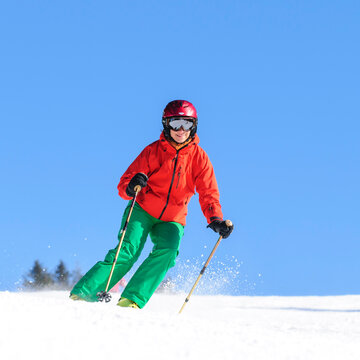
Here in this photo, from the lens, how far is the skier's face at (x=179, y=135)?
6.01m

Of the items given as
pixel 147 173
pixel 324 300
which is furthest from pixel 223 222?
pixel 324 300

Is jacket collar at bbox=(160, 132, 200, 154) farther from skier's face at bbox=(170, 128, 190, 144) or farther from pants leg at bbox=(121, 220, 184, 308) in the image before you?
pants leg at bbox=(121, 220, 184, 308)

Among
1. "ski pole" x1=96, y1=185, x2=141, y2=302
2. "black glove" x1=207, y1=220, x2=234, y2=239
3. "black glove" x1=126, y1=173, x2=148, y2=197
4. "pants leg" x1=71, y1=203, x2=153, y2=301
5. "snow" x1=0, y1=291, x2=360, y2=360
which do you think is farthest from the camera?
"black glove" x1=207, y1=220, x2=234, y2=239

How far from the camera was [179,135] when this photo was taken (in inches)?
237

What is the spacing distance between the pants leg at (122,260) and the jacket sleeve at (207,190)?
1.92 feet

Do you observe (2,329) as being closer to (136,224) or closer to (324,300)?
(136,224)

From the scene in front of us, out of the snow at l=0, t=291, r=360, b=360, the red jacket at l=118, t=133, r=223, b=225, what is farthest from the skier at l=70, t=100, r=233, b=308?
the snow at l=0, t=291, r=360, b=360

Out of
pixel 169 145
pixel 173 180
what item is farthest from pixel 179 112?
pixel 173 180

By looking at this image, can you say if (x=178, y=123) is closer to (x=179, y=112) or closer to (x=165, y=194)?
(x=179, y=112)

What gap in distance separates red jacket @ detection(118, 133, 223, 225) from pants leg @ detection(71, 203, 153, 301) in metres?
0.13

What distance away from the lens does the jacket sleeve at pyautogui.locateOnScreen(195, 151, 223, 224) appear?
6160 millimetres

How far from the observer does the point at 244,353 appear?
3389 mm

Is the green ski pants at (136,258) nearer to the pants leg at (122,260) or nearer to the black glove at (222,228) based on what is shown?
the pants leg at (122,260)

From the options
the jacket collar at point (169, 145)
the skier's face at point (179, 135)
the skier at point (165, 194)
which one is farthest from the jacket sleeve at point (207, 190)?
the skier's face at point (179, 135)
